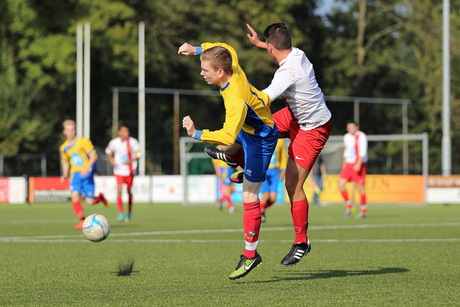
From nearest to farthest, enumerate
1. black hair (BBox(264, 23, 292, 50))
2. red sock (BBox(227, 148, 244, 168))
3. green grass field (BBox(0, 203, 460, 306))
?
green grass field (BBox(0, 203, 460, 306)), black hair (BBox(264, 23, 292, 50)), red sock (BBox(227, 148, 244, 168))

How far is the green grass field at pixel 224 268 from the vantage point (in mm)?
7191

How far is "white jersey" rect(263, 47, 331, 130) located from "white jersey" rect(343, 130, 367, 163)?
40.4 feet

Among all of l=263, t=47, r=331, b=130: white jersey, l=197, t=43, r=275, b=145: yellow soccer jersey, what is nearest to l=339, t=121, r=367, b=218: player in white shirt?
l=263, t=47, r=331, b=130: white jersey

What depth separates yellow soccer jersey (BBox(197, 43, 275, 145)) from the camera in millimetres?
8023

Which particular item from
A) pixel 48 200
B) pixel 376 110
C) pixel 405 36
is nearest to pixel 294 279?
pixel 48 200

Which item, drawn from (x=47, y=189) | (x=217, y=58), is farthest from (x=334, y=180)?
(x=217, y=58)

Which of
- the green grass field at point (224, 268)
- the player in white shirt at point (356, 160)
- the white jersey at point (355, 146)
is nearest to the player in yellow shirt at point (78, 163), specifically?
the green grass field at point (224, 268)

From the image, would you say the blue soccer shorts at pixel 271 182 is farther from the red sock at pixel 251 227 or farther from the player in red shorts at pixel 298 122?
the red sock at pixel 251 227

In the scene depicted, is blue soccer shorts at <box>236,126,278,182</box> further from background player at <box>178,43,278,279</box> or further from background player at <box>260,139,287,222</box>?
background player at <box>260,139,287,222</box>

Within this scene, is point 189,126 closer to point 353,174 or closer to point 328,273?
point 328,273

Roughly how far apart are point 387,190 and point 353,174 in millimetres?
9388

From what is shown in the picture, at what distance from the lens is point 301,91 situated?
8984 mm

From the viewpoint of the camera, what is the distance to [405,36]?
67.7 m

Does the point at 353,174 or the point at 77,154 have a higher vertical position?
the point at 77,154
